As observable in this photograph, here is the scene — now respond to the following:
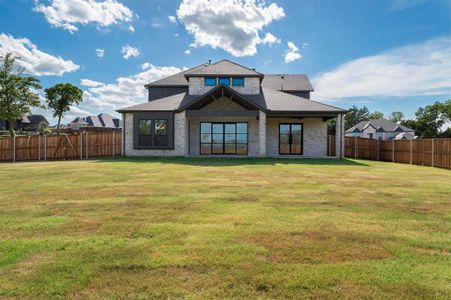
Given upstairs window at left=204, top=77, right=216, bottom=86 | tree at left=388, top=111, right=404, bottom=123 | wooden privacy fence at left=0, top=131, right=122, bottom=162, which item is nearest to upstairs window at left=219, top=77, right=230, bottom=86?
upstairs window at left=204, top=77, right=216, bottom=86

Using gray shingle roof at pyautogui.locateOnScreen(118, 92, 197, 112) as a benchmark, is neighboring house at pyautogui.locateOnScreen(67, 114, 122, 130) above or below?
above

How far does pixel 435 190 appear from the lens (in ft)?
26.2

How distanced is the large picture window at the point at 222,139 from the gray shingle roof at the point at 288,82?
8.91 meters

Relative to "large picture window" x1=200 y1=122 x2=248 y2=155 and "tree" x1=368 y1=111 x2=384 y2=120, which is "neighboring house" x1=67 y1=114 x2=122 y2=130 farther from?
"tree" x1=368 y1=111 x2=384 y2=120

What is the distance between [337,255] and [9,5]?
776 inches

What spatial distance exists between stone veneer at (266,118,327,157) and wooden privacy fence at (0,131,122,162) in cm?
1132

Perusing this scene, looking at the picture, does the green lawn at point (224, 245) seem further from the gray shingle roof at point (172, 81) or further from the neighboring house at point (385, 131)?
the neighboring house at point (385, 131)

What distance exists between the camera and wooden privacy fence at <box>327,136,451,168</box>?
1618cm

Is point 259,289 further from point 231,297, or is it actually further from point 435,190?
point 435,190

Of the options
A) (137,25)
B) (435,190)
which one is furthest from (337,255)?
(137,25)

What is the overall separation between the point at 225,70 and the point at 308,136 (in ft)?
26.5

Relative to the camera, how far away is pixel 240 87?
73.3ft

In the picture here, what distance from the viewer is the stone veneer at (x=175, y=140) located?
20422 mm

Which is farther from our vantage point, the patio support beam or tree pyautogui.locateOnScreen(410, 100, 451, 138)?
tree pyautogui.locateOnScreen(410, 100, 451, 138)
